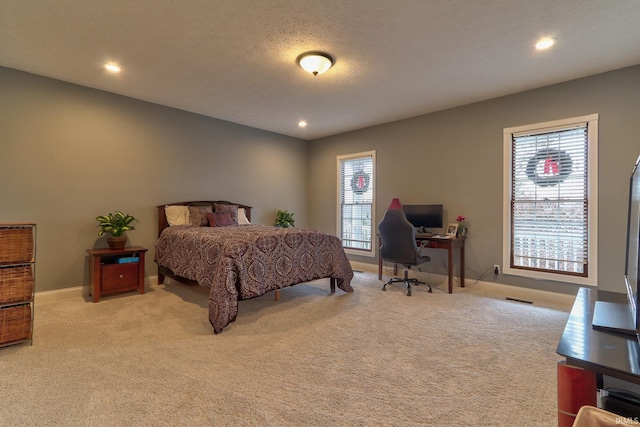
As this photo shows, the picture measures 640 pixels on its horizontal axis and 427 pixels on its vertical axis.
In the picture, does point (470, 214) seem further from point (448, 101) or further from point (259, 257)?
point (259, 257)

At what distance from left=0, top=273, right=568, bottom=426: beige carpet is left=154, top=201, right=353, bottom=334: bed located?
0.33 m

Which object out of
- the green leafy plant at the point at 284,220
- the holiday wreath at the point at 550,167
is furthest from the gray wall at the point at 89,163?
the holiday wreath at the point at 550,167

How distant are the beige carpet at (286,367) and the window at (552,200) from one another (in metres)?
0.71

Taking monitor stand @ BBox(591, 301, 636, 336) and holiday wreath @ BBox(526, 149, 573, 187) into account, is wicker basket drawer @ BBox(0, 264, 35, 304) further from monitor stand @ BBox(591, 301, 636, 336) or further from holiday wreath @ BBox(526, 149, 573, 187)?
holiday wreath @ BBox(526, 149, 573, 187)

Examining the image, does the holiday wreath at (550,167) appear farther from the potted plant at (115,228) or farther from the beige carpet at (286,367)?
the potted plant at (115,228)

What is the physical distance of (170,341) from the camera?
2.37 m

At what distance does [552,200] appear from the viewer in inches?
138

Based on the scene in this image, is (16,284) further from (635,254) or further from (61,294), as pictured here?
(635,254)

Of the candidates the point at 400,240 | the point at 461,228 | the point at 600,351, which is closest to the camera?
the point at 600,351

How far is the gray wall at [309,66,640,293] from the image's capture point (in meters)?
3.09

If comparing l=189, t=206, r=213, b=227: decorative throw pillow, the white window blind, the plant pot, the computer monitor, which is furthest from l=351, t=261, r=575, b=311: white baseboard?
the plant pot


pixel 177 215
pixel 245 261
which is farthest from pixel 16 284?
pixel 177 215

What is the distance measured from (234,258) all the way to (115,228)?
6.79ft

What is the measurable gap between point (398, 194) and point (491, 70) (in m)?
2.26
